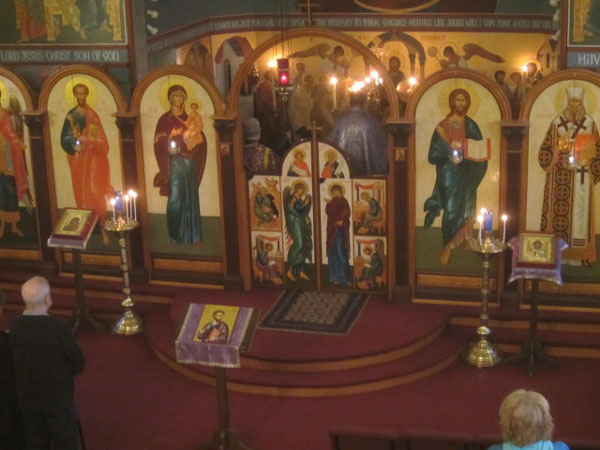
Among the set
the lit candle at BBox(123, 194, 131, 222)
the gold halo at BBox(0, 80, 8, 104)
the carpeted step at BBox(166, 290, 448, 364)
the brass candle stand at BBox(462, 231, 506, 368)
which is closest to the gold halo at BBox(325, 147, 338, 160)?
the carpeted step at BBox(166, 290, 448, 364)

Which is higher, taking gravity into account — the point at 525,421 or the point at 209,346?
the point at 525,421

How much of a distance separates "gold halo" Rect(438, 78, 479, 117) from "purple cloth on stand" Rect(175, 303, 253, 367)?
3524 millimetres

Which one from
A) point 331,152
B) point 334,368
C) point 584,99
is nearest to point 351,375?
point 334,368

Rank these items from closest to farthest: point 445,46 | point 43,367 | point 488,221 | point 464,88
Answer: point 43,367, point 488,221, point 464,88, point 445,46

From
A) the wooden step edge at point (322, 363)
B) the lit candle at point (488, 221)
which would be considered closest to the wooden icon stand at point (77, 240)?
the wooden step edge at point (322, 363)

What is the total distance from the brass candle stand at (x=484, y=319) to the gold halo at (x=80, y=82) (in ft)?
15.6

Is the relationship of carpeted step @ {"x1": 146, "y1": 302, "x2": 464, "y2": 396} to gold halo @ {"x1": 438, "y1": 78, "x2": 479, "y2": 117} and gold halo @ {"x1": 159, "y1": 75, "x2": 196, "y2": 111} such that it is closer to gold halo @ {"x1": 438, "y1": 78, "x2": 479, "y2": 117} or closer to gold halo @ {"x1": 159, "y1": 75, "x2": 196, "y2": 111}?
gold halo @ {"x1": 438, "y1": 78, "x2": 479, "y2": 117}

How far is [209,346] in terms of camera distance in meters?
7.95

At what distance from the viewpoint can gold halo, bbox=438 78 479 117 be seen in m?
10.1

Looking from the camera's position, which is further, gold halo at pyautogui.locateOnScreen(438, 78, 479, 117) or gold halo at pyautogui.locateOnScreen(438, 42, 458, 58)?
gold halo at pyautogui.locateOnScreen(438, 42, 458, 58)

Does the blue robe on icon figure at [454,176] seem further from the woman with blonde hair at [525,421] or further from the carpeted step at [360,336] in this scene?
the woman with blonde hair at [525,421]

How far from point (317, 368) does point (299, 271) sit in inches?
72.3

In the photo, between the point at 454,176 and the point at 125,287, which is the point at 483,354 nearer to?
the point at 454,176

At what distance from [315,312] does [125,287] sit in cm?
218
